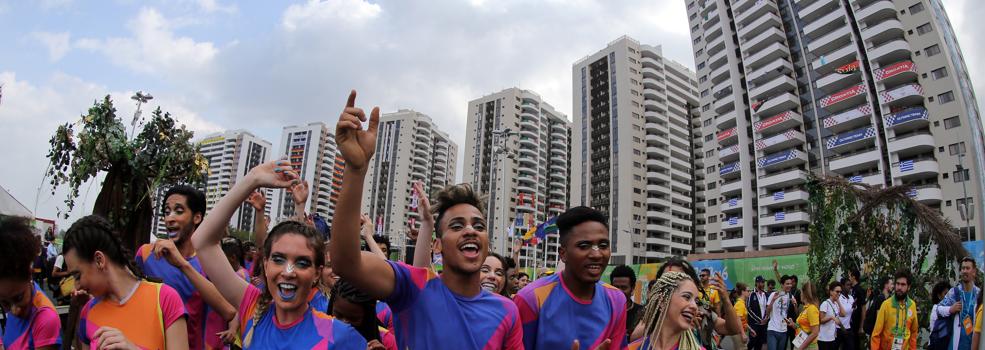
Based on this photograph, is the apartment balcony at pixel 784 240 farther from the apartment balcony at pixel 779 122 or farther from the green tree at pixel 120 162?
the green tree at pixel 120 162

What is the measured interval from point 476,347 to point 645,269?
23.9 meters

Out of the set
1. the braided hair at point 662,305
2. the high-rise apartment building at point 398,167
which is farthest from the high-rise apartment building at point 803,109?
the high-rise apartment building at point 398,167

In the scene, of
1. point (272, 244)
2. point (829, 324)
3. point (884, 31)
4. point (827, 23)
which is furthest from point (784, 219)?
point (272, 244)

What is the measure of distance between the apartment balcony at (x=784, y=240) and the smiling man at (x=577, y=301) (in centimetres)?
5879

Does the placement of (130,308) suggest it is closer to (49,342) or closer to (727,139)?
(49,342)

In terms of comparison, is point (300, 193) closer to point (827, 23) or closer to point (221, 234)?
point (221, 234)

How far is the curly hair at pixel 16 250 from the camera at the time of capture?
10.2ft

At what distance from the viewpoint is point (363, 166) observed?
2.24 meters

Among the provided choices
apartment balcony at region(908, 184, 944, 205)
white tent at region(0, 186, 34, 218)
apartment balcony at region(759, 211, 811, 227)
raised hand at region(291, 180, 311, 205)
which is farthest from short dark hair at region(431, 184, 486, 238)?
apartment balcony at region(759, 211, 811, 227)

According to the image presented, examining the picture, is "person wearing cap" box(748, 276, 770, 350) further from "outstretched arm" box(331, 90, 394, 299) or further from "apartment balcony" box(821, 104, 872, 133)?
"apartment balcony" box(821, 104, 872, 133)

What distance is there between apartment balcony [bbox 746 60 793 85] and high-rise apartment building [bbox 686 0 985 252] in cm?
11

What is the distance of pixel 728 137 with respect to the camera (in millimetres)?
65625

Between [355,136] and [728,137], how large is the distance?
69376 millimetres

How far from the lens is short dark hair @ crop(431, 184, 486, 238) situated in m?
2.83
